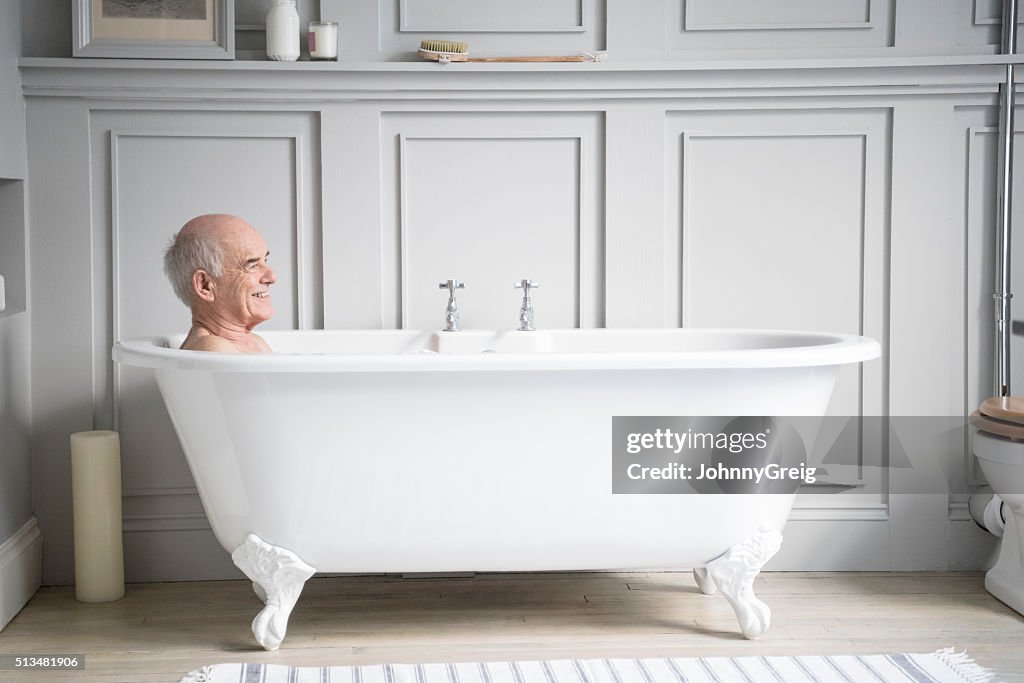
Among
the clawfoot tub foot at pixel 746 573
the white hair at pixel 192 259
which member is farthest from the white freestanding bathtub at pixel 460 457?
the white hair at pixel 192 259

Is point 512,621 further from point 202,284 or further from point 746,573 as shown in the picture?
point 202,284

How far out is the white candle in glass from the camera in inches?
101

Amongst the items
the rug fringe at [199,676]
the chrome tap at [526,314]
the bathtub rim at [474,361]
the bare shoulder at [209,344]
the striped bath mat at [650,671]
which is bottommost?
the striped bath mat at [650,671]

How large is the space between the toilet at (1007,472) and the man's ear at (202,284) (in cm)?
189

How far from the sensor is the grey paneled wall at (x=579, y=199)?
2.60 meters

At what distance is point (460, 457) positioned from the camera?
200 centimetres

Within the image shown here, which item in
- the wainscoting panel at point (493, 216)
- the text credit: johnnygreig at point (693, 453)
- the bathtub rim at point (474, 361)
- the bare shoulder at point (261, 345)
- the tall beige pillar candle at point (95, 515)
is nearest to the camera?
the bathtub rim at point (474, 361)

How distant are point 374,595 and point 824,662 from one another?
111 cm

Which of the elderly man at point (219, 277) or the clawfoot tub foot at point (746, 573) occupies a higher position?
the elderly man at point (219, 277)

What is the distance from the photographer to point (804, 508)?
2701 mm

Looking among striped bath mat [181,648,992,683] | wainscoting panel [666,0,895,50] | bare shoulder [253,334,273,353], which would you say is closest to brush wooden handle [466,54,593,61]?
wainscoting panel [666,0,895,50]

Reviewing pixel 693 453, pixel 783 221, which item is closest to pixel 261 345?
pixel 693 453

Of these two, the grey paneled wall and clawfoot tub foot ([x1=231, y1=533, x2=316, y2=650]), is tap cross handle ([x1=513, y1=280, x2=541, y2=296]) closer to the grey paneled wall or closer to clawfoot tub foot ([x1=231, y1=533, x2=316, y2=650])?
the grey paneled wall

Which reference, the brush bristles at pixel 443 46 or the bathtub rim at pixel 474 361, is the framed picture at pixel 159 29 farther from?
the bathtub rim at pixel 474 361
